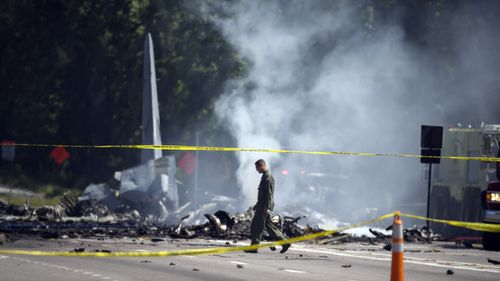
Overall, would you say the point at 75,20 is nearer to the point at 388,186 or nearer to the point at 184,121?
the point at 184,121

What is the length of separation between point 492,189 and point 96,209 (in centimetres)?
2134

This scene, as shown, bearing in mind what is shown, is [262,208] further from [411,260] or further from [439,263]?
[439,263]

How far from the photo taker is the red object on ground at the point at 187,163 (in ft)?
175

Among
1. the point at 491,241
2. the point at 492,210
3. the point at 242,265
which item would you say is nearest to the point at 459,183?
the point at 491,241

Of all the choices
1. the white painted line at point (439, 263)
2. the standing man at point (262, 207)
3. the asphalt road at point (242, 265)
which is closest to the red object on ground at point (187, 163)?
the asphalt road at point (242, 265)

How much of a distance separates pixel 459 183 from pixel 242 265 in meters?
24.6

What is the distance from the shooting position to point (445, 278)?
58.4 feet

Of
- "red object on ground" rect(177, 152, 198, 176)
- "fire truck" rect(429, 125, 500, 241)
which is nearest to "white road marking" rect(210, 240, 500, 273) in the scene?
"fire truck" rect(429, 125, 500, 241)

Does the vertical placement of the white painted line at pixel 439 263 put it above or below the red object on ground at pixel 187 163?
below

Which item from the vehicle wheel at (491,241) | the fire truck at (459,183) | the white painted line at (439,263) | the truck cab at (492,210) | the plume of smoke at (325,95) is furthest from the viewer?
the plume of smoke at (325,95)

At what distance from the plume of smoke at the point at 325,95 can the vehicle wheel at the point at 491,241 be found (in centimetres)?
2723

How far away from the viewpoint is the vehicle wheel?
1003 inches

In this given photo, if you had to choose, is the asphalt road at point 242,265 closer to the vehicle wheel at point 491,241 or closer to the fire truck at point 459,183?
the vehicle wheel at point 491,241

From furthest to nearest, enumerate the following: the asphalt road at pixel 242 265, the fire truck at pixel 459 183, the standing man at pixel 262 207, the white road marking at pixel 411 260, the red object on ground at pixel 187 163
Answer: the red object on ground at pixel 187 163 < the fire truck at pixel 459 183 < the standing man at pixel 262 207 < the white road marking at pixel 411 260 < the asphalt road at pixel 242 265
